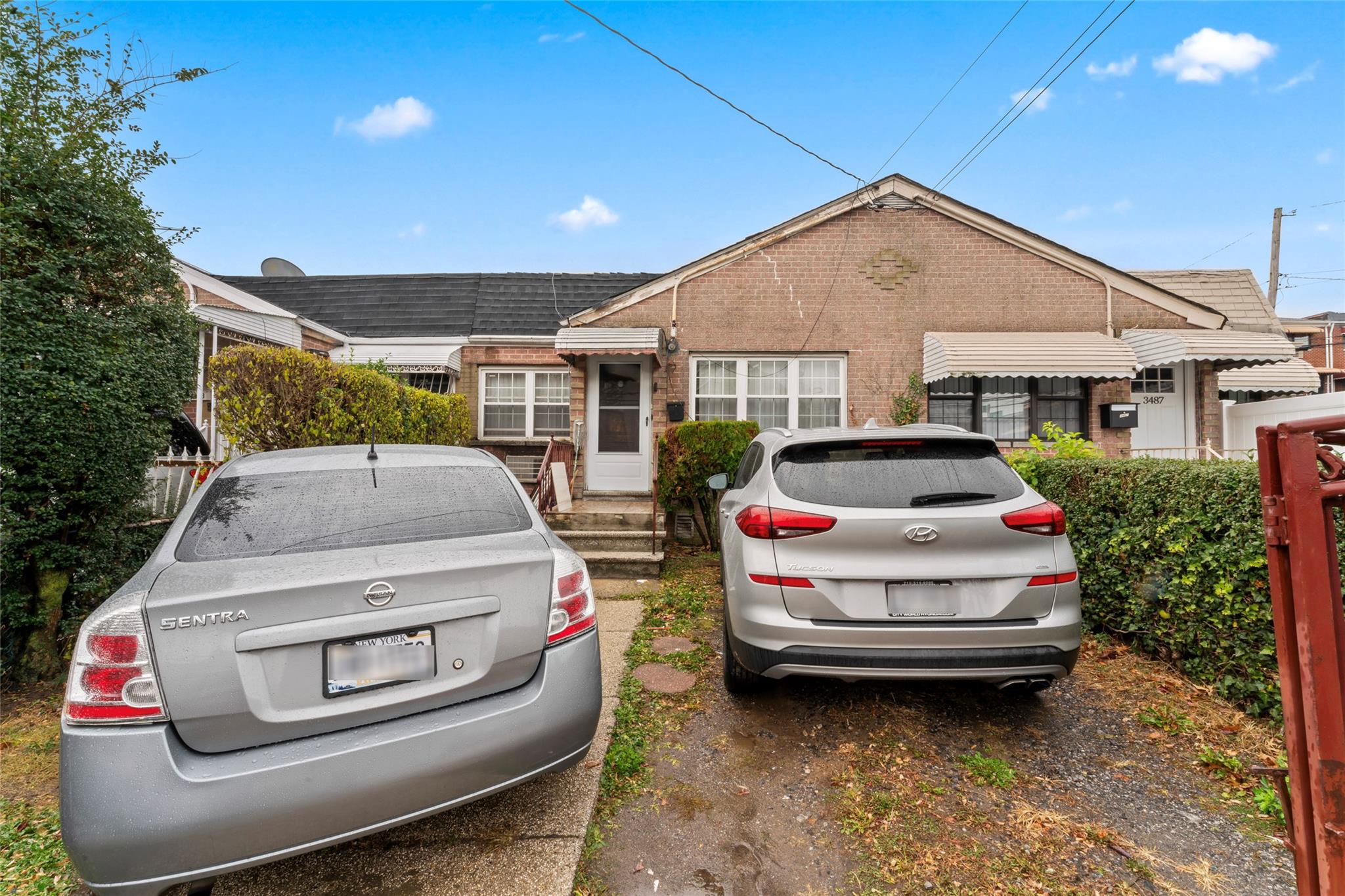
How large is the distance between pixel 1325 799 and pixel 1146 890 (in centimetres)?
112

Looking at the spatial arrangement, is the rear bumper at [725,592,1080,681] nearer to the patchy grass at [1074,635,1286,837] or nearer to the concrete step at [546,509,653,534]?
the patchy grass at [1074,635,1286,837]

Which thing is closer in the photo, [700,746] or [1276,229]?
[700,746]

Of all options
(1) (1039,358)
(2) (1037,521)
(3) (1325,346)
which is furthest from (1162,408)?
(3) (1325,346)

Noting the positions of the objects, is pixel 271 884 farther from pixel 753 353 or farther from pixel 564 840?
pixel 753 353

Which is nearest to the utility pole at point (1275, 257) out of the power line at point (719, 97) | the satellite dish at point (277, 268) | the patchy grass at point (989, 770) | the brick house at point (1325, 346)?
the brick house at point (1325, 346)

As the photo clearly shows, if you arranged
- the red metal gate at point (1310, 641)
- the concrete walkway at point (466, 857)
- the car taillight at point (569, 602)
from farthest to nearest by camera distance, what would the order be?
the car taillight at point (569, 602) → the concrete walkway at point (466, 857) → the red metal gate at point (1310, 641)

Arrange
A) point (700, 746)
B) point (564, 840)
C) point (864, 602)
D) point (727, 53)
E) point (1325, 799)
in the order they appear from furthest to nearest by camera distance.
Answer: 1. point (727, 53)
2. point (700, 746)
3. point (864, 602)
4. point (564, 840)
5. point (1325, 799)

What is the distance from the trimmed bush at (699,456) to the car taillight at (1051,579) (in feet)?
15.3

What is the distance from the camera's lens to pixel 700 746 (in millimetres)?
2979

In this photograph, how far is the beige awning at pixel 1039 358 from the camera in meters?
8.06

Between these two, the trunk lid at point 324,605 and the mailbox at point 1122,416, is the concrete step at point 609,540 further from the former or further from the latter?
the mailbox at point 1122,416

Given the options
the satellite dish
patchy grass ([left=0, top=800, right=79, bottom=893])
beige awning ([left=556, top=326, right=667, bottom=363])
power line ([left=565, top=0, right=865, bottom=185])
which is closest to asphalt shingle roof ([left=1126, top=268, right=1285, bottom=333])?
power line ([left=565, top=0, right=865, bottom=185])

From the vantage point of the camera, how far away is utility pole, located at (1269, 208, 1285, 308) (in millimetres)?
19875

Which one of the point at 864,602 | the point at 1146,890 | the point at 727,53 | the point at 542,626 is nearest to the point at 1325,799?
the point at 1146,890
